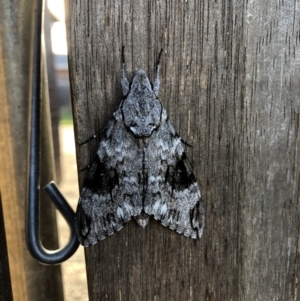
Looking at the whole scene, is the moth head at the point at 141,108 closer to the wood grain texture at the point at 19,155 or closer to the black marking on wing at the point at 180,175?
the black marking on wing at the point at 180,175

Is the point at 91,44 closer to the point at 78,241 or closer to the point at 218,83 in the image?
the point at 218,83

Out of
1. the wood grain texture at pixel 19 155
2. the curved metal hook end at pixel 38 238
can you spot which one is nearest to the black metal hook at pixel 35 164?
the curved metal hook end at pixel 38 238

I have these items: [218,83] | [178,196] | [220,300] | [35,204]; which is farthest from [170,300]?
[218,83]

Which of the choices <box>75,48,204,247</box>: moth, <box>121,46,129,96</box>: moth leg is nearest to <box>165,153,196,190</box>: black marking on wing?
<box>75,48,204,247</box>: moth

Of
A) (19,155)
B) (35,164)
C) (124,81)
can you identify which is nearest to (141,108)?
(124,81)

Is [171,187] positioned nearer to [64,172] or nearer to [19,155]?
[19,155]

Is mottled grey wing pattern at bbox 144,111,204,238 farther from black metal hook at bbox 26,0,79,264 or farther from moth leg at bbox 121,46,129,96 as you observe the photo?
black metal hook at bbox 26,0,79,264
